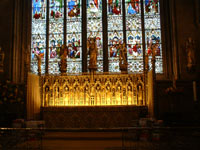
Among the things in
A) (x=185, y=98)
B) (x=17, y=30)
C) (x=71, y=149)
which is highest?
(x=17, y=30)

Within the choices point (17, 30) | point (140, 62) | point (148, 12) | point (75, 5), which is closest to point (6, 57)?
point (17, 30)

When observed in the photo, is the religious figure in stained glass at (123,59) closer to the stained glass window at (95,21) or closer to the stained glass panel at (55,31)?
the stained glass window at (95,21)

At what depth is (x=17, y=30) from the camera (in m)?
14.4

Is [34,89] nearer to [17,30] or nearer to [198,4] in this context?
[17,30]

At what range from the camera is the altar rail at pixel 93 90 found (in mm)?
12148

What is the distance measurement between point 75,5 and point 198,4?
254 inches

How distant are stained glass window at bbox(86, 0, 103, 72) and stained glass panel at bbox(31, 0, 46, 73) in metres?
2.50

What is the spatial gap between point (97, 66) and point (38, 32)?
4130mm

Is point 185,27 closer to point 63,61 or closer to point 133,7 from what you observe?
point 133,7

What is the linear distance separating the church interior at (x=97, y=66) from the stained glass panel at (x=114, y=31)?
53 mm

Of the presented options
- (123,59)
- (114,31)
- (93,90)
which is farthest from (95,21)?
(93,90)

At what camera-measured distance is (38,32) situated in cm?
1504

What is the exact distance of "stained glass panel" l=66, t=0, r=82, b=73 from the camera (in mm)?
14484

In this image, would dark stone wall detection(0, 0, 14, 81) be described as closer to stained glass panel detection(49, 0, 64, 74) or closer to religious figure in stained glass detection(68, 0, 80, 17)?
stained glass panel detection(49, 0, 64, 74)
